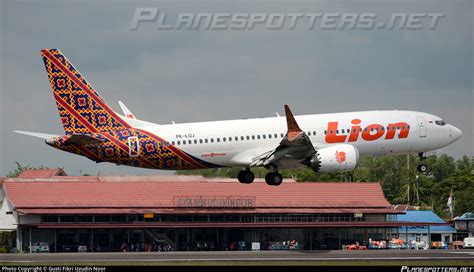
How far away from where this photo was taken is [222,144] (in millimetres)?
89000

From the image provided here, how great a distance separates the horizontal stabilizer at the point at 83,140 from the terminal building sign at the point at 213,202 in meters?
42.2

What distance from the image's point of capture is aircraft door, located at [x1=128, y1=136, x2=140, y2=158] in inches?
3442

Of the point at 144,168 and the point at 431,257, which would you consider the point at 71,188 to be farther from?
the point at 431,257

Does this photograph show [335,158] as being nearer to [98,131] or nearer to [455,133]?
[455,133]

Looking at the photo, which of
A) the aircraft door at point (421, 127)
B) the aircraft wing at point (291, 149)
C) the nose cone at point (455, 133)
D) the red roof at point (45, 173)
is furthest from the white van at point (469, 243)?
the red roof at point (45, 173)

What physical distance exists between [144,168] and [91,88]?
26.1 feet

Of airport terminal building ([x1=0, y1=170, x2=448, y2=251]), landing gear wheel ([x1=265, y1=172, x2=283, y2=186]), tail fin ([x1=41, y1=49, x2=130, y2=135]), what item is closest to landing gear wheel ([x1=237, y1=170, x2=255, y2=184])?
landing gear wheel ([x1=265, y1=172, x2=283, y2=186])

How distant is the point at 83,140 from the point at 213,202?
146 feet

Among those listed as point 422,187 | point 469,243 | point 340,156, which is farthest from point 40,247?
point 422,187

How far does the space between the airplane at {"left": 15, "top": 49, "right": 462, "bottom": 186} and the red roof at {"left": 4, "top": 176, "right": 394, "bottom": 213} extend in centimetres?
3781

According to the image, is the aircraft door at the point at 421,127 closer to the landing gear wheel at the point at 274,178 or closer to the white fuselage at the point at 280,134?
the white fuselage at the point at 280,134

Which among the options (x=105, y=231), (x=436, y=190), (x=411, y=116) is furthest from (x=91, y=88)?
(x=436, y=190)

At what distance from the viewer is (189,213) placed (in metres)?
127

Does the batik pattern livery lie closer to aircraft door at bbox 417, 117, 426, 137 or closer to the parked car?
aircraft door at bbox 417, 117, 426, 137
